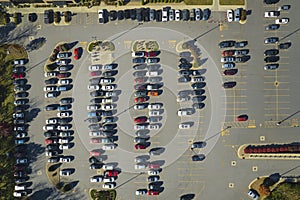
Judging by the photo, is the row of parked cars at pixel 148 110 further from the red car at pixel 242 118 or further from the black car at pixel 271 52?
the black car at pixel 271 52

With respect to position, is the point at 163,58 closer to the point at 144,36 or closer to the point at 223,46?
the point at 144,36

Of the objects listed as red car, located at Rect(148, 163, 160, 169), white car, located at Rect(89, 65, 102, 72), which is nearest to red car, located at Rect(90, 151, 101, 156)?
red car, located at Rect(148, 163, 160, 169)

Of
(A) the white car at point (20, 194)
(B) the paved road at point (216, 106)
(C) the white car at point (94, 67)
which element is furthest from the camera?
(C) the white car at point (94, 67)

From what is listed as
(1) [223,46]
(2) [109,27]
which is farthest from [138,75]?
(1) [223,46]

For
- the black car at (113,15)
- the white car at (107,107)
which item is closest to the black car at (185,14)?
the black car at (113,15)

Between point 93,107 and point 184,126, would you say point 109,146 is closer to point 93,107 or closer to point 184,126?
point 93,107
